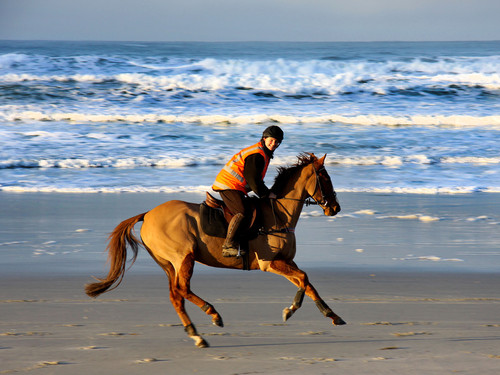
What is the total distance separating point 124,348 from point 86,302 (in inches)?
64.3

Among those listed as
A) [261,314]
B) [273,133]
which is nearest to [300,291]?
[261,314]

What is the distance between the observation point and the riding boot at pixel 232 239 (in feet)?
19.1

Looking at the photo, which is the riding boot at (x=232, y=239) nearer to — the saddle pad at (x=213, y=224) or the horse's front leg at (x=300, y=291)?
the saddle pad at (x=213, y=224)

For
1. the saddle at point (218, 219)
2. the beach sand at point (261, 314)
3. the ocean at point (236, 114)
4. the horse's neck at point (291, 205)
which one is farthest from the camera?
the ocean at point (236, 114)

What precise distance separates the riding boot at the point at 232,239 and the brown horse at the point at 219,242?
0.35 ft

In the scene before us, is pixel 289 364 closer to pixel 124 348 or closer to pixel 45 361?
pixel 124 348

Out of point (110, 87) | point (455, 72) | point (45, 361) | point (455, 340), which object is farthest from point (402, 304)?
point (455, 72)

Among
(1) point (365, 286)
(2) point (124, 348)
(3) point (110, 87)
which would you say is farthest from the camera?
(3) point (110, 87)

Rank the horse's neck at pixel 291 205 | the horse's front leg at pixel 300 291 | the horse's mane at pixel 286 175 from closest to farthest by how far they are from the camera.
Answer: the horse's front leg at pixel 300 291, the horse's neck at pixel 291 205, the horse's mane at pixel 286 175

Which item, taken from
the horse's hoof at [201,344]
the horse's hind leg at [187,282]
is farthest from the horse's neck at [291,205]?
the horse's hoof at [201,344]

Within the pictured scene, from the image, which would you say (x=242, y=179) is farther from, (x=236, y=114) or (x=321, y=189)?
(x=236, y=114)

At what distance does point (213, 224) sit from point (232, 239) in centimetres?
23

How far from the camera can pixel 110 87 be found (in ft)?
105

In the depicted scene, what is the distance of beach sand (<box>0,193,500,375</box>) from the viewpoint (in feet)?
16.7
